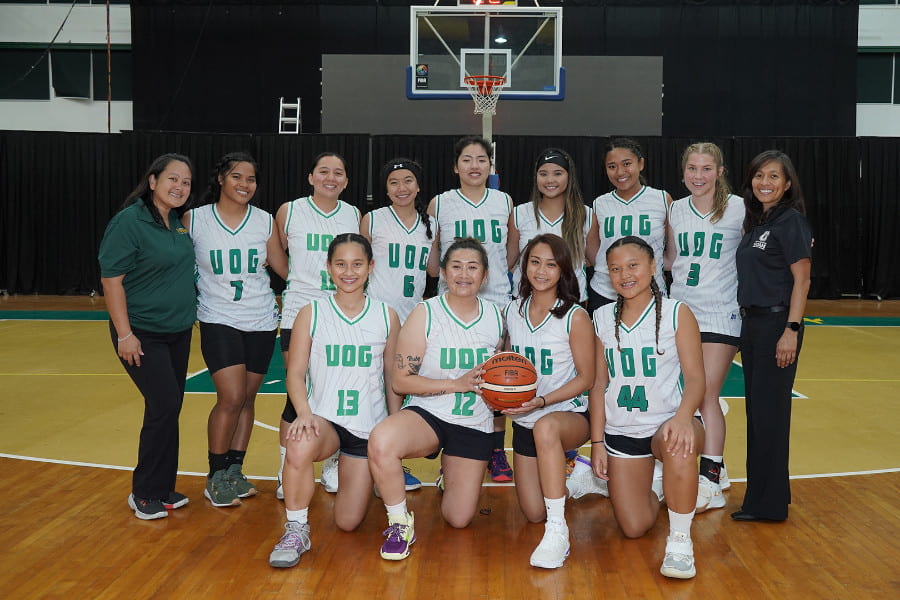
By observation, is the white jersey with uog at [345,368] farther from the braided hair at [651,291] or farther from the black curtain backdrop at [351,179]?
the black curtain backdrop at [351,179]

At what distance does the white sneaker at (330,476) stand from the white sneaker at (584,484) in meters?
1.20

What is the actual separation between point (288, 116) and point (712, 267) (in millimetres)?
12744

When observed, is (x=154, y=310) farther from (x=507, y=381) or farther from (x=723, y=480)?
(x=723, y=480)

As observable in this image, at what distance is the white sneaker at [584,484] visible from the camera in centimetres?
427

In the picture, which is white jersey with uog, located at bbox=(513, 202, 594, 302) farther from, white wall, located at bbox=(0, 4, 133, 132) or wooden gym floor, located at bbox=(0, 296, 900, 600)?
white wall, located at bbox=(0, 4, 133, 132)

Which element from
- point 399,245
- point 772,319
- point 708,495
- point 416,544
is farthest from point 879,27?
point 416,544

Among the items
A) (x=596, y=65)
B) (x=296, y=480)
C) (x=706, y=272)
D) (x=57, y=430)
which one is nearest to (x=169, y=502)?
(x=296, y=480)

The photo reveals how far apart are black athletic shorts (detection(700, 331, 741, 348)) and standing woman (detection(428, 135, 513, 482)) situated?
3.62 ft

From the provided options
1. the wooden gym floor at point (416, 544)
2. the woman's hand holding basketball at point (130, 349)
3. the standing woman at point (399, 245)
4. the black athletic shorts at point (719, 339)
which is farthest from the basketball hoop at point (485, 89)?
the woman's hand holding basketball at point (130, 349)

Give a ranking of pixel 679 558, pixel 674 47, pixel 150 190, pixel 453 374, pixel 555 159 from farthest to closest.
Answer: pixel 674 47 < pixel 555 159 < pixel 150 190 < pixel 453 374 < pixel 679 558

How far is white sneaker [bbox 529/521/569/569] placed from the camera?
330 centimetres

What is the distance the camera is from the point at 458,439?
3771 mm

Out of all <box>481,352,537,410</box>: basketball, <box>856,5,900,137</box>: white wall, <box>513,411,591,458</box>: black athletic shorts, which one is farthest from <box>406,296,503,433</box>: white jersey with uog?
<box>856,5,900,137</box>: white wall

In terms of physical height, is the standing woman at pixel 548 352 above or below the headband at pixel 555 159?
below
